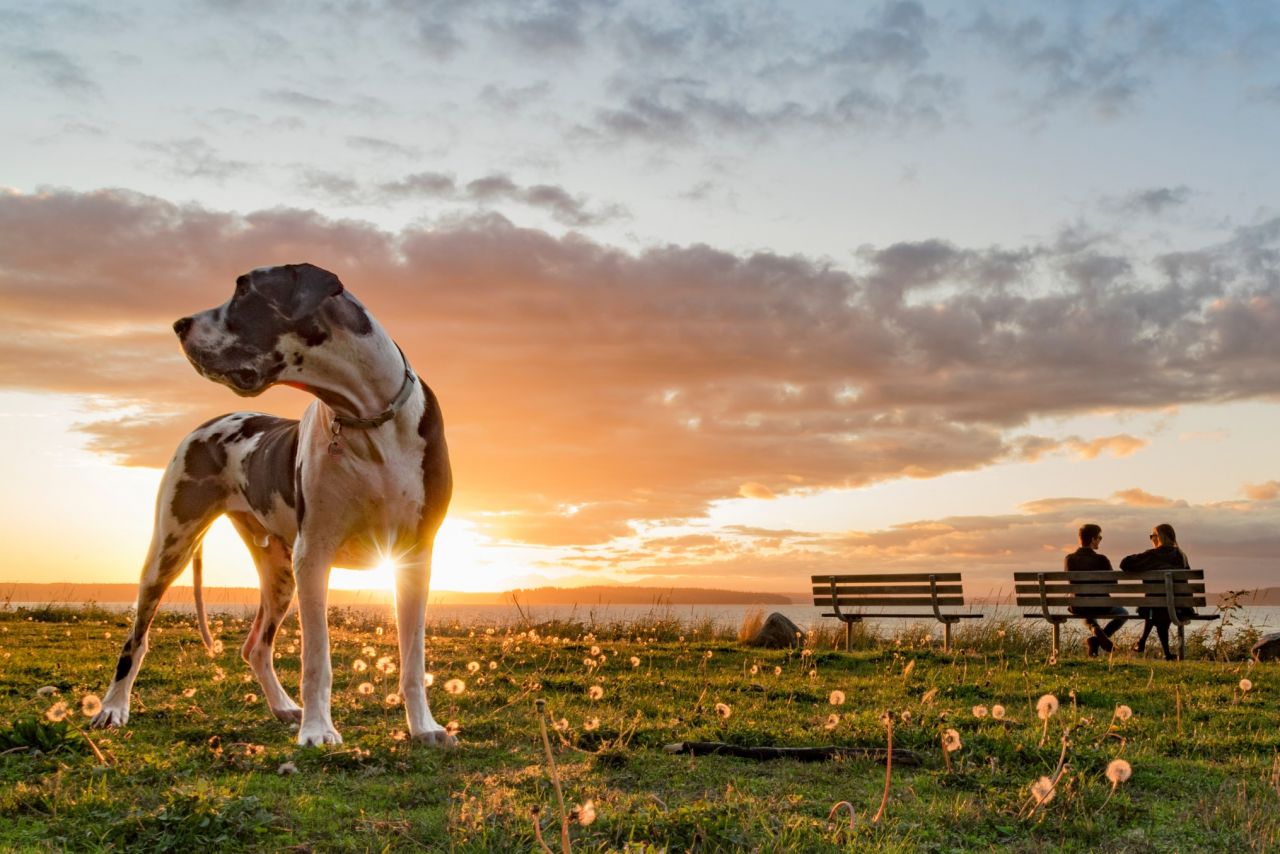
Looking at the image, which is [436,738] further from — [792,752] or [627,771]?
[792,752]

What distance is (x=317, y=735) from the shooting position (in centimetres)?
553

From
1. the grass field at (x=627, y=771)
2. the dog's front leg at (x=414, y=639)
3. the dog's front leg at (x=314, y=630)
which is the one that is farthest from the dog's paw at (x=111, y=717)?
the dog's front leg at (x=414, y=639)

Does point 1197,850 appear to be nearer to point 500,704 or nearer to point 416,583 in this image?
point 416,583

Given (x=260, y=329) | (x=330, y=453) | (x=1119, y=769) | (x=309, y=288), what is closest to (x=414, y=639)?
(x=330, y=453)

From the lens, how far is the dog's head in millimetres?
5301

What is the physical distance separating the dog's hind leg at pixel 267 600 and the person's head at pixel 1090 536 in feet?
51.8

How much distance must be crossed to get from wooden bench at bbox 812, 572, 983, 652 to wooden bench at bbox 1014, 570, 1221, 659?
1144mm

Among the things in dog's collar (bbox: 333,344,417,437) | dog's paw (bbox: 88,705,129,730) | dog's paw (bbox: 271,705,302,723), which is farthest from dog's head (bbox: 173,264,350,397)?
dog's paw (bbox: 88,705,129,730)

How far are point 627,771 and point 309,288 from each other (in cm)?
312

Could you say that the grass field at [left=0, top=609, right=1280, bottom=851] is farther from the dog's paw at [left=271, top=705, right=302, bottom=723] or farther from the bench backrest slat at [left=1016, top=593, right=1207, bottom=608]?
the bench backrest slat at [left=1016, top=593, right=1207, bottom=608]

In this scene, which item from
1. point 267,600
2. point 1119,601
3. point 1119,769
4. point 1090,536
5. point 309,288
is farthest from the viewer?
point 1090,536

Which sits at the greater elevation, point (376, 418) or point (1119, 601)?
point (376, 418)

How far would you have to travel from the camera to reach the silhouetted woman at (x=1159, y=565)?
56.1 ft

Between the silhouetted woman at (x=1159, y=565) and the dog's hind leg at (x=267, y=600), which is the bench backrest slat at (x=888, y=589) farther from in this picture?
the dog's hind leg at (x=267, y=600)
